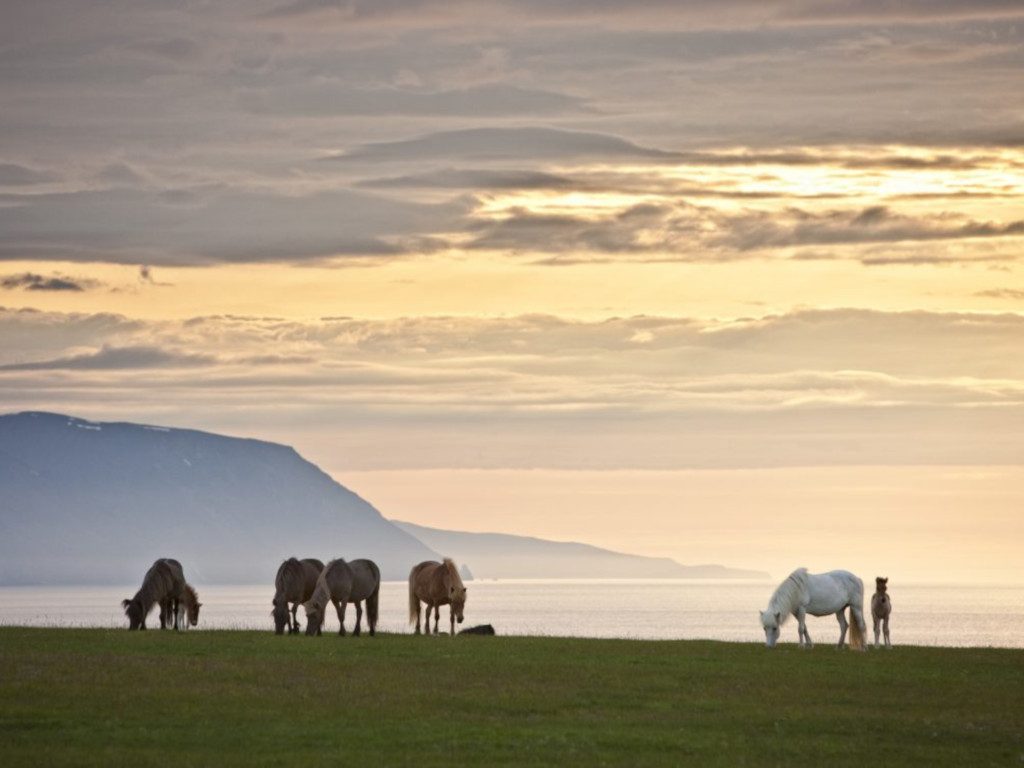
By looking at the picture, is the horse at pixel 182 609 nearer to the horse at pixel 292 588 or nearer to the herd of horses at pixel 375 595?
the herd of horses at pixel 375 595

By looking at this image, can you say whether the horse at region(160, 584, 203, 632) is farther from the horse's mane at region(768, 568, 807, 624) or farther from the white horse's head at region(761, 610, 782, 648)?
the horse's mane at region(768, 568, 807, 624)

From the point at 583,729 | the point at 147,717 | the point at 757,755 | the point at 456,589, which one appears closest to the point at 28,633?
the point at 456,589

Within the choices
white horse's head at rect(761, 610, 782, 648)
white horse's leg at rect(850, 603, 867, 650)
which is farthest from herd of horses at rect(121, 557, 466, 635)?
white horse's leg at rect(850, 603, 867, 650)

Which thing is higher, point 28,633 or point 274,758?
point 28,633

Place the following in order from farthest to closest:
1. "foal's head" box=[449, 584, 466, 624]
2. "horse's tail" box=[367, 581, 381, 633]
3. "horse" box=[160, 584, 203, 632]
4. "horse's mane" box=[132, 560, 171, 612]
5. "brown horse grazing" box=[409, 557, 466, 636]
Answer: "horse" box=[160, 584, 203, 632] → "brown horse grazing" box=[409, 557, 466, 636] → "foal's head" box=[449, 584, 466, 624] → "horse's mane" box=[132, 560, 171, 612] → "horse's tail" box=[367, 581, 381, 633]

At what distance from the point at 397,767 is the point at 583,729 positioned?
191 inches

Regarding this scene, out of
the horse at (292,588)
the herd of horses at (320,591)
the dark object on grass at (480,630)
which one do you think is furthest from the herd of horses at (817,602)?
the horse at (292,588)

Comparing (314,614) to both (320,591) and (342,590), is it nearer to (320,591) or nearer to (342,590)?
(320,591)

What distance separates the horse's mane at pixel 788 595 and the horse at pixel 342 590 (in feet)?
36.4

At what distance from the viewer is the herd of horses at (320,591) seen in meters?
50.0

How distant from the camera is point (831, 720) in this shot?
101 feet

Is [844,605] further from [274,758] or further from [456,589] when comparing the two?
[274,758]

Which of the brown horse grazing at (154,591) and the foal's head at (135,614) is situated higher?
the brown horse grazing at (154,591)

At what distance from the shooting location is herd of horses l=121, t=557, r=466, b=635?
4997 centimetres
